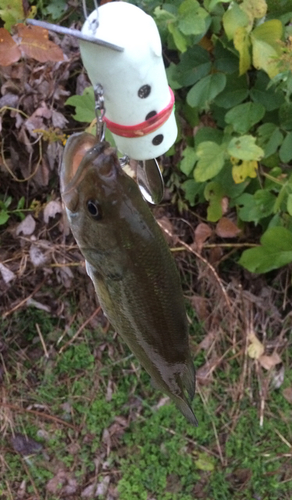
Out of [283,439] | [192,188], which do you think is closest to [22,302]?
[192,188]

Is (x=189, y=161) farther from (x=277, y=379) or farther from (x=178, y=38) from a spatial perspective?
(x=277, y=379)

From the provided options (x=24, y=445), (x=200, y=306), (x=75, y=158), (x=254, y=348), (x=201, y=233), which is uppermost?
(x=75, y=158)

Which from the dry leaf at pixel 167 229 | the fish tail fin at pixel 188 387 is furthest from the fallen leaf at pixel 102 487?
the dry leaf at pixel 167 229

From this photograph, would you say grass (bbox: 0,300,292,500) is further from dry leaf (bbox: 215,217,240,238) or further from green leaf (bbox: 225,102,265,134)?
green leaf (bbox: 225,102,265,134)

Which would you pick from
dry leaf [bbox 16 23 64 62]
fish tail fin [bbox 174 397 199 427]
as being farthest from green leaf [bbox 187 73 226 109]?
fish tail fin [bbox 174 397 199 427]

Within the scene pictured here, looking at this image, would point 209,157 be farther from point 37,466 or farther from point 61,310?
point 37,466

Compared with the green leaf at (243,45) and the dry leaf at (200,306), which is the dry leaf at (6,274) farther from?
the green leaf at (243,45)

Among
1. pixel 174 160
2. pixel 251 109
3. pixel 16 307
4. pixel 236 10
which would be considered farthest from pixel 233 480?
pixel 236 10
